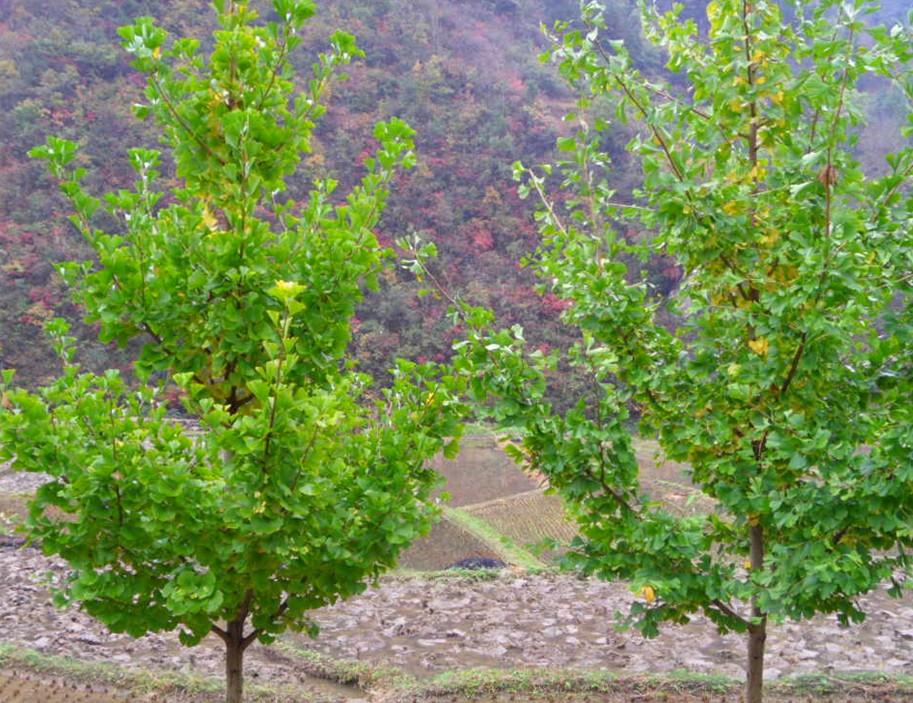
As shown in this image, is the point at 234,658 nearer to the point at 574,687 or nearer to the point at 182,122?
the point at 182,122

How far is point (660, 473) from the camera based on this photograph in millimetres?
14617

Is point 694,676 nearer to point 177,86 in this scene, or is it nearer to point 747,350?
point 747,350

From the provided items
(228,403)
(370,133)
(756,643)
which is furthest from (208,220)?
(370,133)

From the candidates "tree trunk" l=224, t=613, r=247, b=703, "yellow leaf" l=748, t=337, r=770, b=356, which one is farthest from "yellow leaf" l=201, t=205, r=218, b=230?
"yellow leaf" l=748, t=337, r=770, b=356

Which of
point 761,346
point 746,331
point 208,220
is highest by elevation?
point 208,220

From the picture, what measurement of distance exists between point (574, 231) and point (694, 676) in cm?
404

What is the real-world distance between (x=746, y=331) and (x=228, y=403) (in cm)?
247

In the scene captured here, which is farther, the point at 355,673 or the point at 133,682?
the point at 355,673

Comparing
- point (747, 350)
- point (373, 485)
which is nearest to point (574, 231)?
point (747, 350)

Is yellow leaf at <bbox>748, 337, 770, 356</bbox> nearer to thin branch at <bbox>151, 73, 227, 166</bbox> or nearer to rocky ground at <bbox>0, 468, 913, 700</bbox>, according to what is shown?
thin branch at <bbox>151, 73, 227, 166</bbox>

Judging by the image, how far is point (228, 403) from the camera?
3.75m

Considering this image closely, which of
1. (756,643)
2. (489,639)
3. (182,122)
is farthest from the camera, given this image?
(489,639)

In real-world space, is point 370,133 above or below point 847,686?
above

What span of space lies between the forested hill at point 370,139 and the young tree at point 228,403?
55.5 ft
